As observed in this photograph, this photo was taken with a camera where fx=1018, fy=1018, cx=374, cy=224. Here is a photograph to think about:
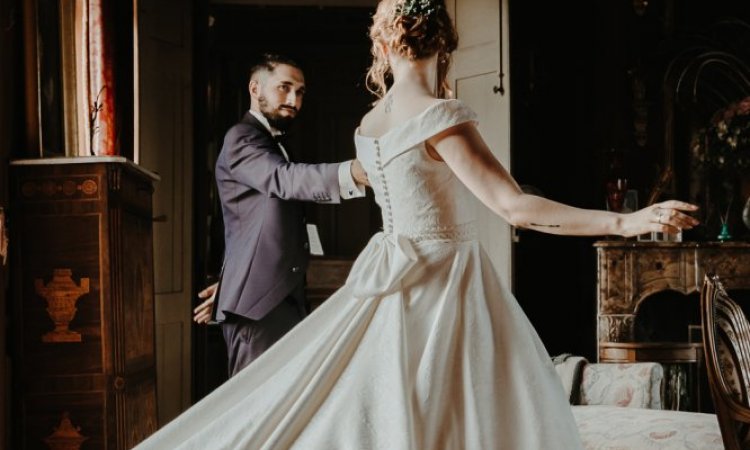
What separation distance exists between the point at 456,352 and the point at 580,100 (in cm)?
528

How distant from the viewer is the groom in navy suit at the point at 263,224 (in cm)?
338

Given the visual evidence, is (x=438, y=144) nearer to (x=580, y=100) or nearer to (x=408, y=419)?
(x=408, y=419)

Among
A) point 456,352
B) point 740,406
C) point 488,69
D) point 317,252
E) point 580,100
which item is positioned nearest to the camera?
point 456,352

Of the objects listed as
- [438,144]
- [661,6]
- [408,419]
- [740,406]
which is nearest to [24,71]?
[438,144]

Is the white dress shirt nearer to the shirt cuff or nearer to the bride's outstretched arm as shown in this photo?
the shirt cuff

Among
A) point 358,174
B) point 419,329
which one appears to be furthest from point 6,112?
point 419,329

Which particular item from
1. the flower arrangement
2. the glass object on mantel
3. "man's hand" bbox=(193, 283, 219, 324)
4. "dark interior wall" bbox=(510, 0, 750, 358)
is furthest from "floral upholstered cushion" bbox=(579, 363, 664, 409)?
"dark interior wall" bbox=(510, 0, 750, 358)

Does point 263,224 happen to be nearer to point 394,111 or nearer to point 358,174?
point 358,174

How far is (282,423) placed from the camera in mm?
1806

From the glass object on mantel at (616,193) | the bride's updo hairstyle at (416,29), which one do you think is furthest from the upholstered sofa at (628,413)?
the glass object on mantel at (616,193)

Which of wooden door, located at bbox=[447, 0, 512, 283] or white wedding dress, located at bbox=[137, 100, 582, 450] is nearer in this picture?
white wedding dress, located at bbox=[137, 100, 582, 450]

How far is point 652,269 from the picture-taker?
5.53 meters

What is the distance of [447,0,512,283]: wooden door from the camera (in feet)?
17.3

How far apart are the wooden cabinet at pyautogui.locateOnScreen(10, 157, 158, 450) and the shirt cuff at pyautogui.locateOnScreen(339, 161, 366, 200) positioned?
75 cm
